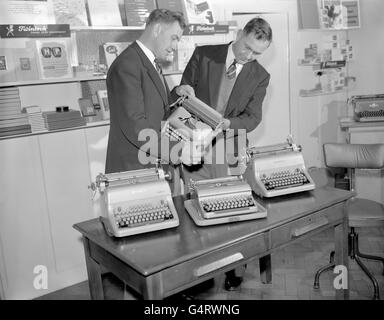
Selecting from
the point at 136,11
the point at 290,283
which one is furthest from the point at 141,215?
the point at 136,11

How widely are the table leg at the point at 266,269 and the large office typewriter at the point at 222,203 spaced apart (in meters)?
1.19

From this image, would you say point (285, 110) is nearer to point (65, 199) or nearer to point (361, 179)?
point (361, 179)

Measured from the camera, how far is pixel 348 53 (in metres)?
5.36

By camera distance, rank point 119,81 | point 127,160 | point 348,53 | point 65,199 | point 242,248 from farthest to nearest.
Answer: point 348,53 < point 65,199 < point 127,160 < point 119,81 < point 242,248

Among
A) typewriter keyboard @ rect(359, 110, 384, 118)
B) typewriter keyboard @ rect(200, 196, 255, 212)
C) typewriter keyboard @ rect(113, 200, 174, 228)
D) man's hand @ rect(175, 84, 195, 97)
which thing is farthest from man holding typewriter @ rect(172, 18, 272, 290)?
typewriter keyboard @ rect(359, 110, 384, 118)

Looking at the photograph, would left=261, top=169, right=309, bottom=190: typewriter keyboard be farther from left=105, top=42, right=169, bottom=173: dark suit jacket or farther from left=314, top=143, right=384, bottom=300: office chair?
left=314, top=143, right=384, bottom=300: office chair

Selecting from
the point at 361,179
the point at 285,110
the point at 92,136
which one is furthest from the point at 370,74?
the point at 92,136

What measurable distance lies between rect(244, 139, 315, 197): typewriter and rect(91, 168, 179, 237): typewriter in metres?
0.55

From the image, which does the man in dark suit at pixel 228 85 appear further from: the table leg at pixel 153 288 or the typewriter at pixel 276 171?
the table leg at pixel 153 288

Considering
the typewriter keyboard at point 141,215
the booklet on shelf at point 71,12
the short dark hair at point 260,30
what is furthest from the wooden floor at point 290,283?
the booklet on shelf at point 71,12

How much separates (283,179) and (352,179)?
144 centimetres

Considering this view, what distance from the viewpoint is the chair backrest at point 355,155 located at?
3.32 metres

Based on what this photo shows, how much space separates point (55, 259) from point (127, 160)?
1.24 metres

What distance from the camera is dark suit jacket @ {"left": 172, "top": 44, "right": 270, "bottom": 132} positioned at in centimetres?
294
